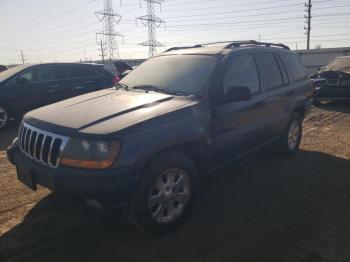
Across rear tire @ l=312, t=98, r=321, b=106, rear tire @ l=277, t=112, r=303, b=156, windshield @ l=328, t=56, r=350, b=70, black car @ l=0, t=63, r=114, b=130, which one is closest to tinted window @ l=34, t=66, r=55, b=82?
black car @ l=0, t=63, r=114, b=130

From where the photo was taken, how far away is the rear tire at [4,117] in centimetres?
847

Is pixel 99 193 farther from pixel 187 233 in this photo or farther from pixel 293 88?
pixel 293 88

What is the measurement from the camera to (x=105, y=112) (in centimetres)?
353

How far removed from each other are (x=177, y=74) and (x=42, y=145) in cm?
183

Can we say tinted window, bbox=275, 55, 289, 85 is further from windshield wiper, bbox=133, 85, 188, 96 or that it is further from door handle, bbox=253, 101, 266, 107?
windshield wiper, bbox=133, 85, 188, 96

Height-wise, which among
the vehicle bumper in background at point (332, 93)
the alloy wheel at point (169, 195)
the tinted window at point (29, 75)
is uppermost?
the tinted window at point (29, 75)

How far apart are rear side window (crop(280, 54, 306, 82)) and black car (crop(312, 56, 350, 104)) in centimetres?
518

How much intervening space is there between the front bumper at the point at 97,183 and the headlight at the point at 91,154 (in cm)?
5

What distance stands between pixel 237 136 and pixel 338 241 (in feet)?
5.19

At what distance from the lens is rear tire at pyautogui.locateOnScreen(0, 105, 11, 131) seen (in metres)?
8.47

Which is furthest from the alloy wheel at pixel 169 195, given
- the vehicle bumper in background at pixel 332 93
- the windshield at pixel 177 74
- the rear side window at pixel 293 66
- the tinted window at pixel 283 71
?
the vehicle bumper in background at pixel 332 93

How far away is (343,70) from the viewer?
11.1 metres

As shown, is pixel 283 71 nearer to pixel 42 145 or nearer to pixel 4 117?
pixel 42 145

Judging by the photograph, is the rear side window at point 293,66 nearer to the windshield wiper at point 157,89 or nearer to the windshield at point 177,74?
the windshield at point 177,74
